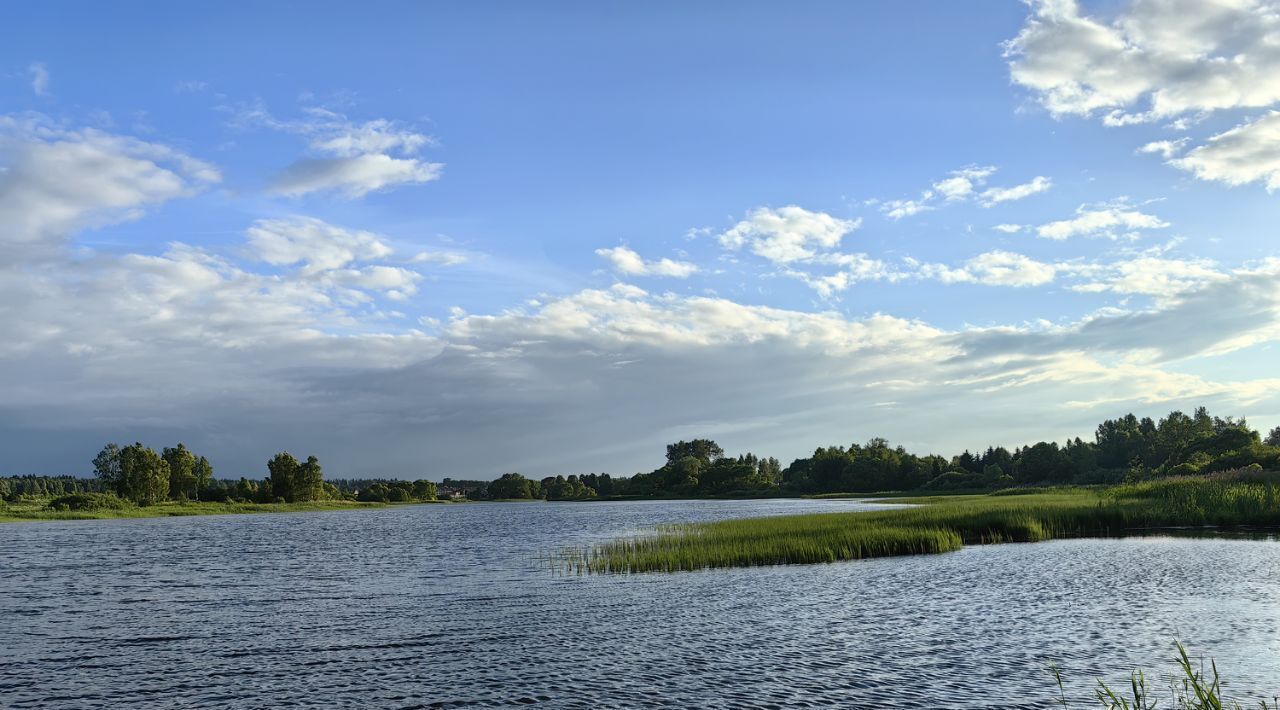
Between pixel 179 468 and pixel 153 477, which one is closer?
pixel 153 477

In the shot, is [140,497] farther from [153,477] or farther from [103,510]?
[103,510]

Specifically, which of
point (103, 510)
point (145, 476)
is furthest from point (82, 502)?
point (145, 476)

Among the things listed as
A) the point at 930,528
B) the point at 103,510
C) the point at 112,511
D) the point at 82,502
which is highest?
the point at 82,502

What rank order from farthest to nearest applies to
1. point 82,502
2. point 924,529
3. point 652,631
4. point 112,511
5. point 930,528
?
point 112,511 → point 82,502 → point 930,528 → point 924,529 → point 652,631

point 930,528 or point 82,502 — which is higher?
point 82,502

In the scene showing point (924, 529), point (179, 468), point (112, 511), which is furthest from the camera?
point (179, 468)

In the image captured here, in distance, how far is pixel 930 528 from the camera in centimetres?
5431

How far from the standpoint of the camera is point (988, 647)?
23438 millimetres

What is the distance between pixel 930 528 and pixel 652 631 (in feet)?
107

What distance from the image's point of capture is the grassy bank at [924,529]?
46656 mm

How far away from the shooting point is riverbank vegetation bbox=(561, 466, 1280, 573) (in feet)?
153

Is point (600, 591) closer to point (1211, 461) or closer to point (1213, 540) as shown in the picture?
point (1213, 540)

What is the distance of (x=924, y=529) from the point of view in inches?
2096

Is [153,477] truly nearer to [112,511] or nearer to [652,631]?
[112,511]
